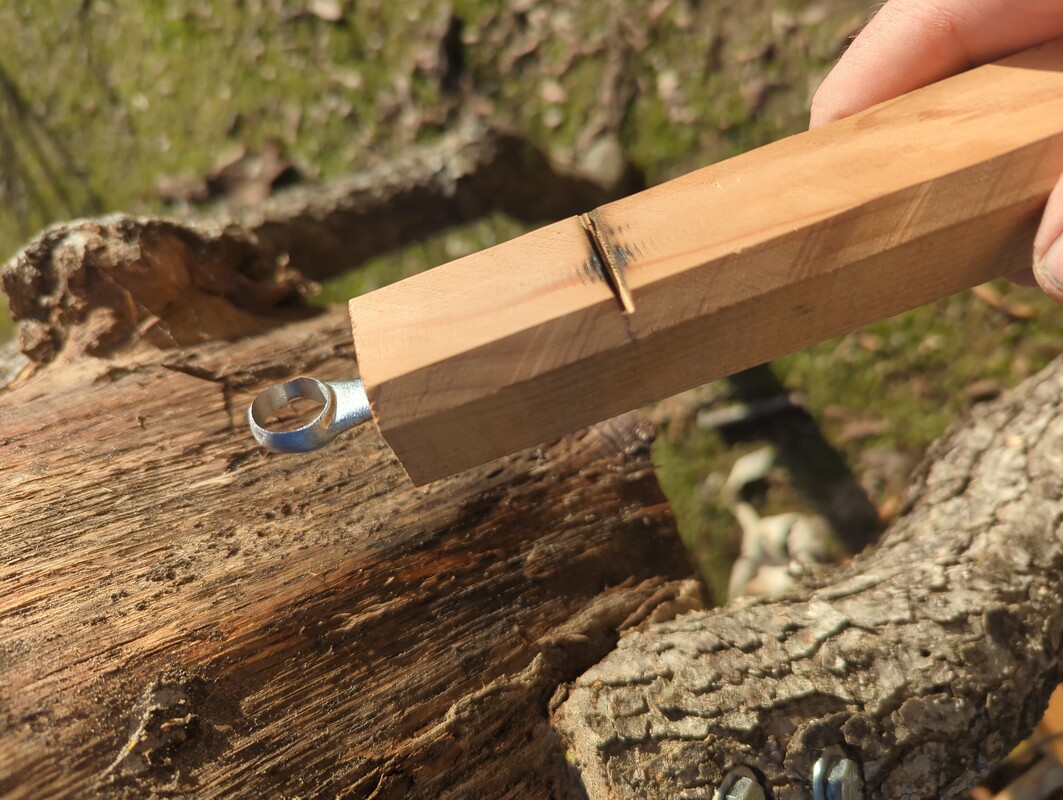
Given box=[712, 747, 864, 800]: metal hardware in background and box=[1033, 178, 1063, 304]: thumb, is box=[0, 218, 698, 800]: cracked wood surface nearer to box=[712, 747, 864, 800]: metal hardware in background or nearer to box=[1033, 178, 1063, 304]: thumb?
box=[712, 747, 864, 800]: metal hardware in background

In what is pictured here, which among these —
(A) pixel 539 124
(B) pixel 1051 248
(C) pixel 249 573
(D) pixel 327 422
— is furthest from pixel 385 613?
(A) pixel 539 124

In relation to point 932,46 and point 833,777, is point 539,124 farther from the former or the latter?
point 833,777

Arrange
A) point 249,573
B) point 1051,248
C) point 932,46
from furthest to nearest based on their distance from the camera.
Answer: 1. point 932,46
2. point 249,573
3. point 1051,248

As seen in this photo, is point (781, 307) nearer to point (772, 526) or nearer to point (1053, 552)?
point (1053, 552)

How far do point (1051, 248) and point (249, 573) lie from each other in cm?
148

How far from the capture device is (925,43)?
1548 millimetres

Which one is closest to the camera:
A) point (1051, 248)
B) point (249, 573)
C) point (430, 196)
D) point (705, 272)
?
point (705, 272)

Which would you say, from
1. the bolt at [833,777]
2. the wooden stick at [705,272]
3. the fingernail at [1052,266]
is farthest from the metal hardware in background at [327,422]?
the fingernail at [1052,266]

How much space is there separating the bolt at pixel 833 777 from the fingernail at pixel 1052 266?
0.91m

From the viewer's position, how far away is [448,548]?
148 centimetres

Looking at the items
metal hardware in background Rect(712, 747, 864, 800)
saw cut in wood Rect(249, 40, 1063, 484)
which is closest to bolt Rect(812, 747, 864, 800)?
metal hardware in background Rect(712, 747, 864, 800)

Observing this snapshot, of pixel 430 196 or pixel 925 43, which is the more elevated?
pixel 430 196

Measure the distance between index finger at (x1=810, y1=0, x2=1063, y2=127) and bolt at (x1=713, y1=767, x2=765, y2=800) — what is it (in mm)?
1397

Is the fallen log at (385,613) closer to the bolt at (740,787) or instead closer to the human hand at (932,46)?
the bolt at (740,787)
